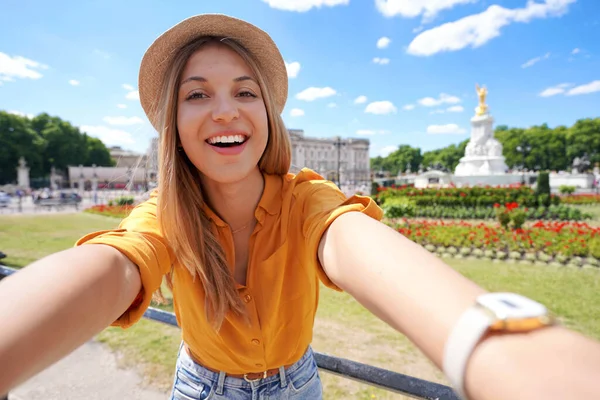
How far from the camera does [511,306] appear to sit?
23.1 inches

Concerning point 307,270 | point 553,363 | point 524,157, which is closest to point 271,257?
point 307,270

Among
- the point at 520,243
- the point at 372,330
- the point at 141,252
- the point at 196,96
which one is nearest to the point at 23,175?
the point at 372,330

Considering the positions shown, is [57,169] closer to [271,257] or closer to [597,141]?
[271,257]

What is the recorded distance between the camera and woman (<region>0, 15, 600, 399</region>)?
0.69 m

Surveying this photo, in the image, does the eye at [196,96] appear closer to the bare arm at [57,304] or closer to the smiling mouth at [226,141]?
the smiling mouth at [226,141]

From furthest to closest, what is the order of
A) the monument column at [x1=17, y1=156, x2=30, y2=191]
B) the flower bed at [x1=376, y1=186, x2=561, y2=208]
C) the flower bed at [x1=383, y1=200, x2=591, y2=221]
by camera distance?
the monument column at [x1=17, y1=156, x2=30, y2=191]
the flower bed at [x1=376, y1=186, x2=561, y2=208]
the flower bed at [x1=383, y1=200, x2=591, y2=221]

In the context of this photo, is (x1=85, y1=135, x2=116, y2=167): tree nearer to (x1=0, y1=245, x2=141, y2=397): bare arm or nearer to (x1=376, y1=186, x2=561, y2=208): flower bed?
(x1=376, y1=186, x2=561, y2=208): flower bed

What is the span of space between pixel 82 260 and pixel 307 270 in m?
0.69

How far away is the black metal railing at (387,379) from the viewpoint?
42.0 inches

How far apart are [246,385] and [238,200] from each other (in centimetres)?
67

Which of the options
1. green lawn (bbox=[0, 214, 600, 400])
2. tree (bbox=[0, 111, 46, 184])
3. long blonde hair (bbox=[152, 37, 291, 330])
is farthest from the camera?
tree (bbox=[0, 111, 46, 184])

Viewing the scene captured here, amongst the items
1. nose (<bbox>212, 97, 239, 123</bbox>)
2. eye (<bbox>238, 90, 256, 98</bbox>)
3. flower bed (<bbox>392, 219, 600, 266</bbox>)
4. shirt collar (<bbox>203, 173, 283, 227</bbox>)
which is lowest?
flower bed (<bbox>392, 219, 600, 266</bbox>)

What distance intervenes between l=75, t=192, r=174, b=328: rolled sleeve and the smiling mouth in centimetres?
36

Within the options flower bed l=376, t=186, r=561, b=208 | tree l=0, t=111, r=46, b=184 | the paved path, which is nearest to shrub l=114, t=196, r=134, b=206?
the paved path
